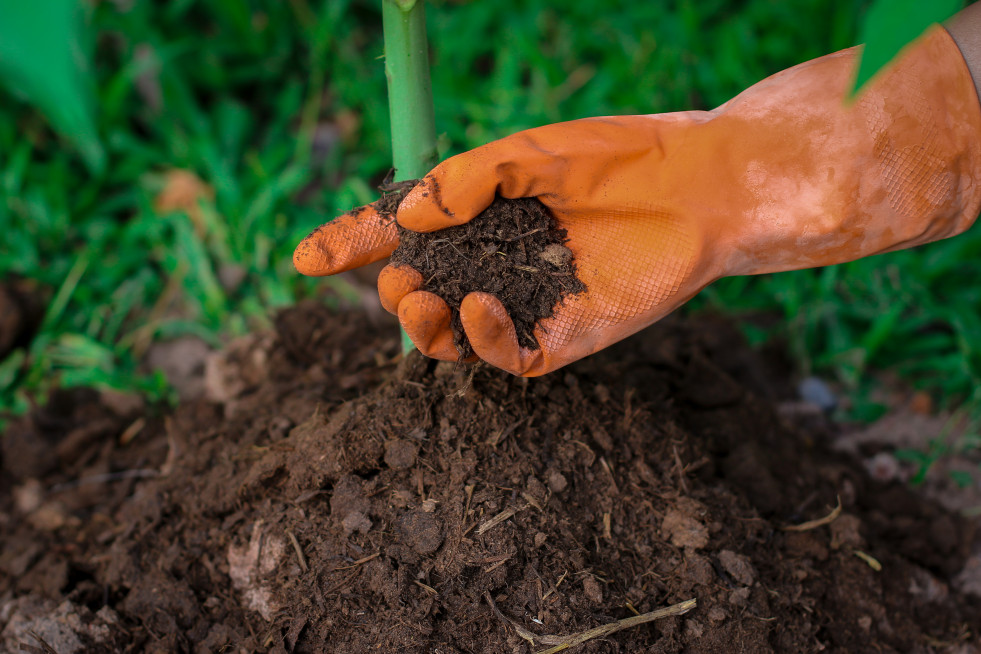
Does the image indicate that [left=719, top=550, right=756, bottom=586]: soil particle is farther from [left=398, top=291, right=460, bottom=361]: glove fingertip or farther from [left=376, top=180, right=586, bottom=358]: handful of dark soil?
[left=398, top=291, right=460, bottom=361]: glove fingertip

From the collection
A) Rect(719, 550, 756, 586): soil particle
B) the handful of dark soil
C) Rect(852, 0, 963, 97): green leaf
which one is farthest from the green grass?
Rect(852, 0, 963, 97): green leaf

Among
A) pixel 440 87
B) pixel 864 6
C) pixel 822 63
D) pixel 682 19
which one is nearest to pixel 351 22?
pixel 440 87

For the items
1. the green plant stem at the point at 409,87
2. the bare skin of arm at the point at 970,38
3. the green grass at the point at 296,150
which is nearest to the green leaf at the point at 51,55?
the green plant stem at the point at 409,87

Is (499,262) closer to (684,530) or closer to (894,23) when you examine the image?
(684,530)

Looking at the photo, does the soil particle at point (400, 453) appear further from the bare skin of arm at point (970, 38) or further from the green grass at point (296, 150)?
the bare skin of arm at point (970, 38)

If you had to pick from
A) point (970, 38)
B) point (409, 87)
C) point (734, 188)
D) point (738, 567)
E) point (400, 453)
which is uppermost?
point (409, 87)

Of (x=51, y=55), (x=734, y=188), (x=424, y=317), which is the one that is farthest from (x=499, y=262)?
(x=51, y=55)

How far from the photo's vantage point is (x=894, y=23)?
0.56 metres

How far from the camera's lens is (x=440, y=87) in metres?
3.38

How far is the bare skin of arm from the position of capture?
1.50 m

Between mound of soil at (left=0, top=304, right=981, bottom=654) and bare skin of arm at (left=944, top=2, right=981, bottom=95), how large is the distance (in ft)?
3.43

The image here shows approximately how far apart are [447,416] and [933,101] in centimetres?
128

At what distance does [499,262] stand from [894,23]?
0.96 meters

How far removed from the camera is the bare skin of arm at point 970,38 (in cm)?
150
